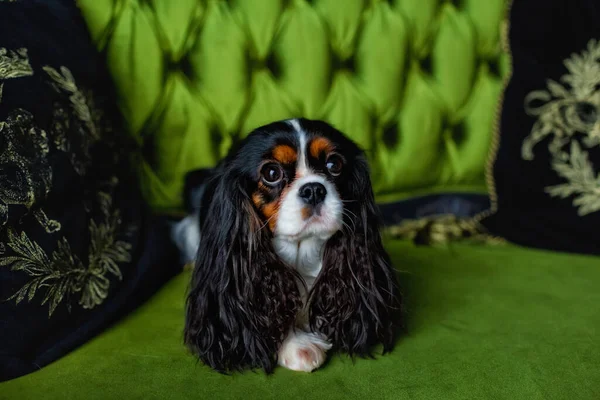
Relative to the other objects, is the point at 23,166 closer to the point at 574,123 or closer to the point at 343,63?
the point at 343,63

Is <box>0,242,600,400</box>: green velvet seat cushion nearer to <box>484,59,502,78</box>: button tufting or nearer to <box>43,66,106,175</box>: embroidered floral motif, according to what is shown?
<box>43,66,106,175</box>: embroidered floral motif

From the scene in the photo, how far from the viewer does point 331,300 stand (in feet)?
4.25

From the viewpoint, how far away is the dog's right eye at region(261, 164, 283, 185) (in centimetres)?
120

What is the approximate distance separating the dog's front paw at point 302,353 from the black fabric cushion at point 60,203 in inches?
16.0

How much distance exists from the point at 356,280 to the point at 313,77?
27.5 inches

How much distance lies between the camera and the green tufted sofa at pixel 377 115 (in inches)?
50.8

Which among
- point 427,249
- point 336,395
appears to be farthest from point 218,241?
point 427,249

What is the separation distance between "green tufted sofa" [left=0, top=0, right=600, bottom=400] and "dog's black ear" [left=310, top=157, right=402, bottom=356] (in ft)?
0.26

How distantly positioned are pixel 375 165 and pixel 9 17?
3.50 feet

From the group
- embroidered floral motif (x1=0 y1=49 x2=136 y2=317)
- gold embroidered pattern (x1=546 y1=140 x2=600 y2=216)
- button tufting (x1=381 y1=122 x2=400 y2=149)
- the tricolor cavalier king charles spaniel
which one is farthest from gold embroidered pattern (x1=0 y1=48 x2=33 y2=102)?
gold embroidered pattern (x1=546 y1=140 x2=600 y2=216)

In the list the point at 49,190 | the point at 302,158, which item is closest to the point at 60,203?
the point at 49,190

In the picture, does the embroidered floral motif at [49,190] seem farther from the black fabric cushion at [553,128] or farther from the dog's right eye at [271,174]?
the black fabric cushion at [553,128]

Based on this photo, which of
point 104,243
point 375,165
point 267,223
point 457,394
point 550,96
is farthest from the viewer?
point 375,165

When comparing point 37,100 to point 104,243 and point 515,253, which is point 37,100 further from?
point 515,253
